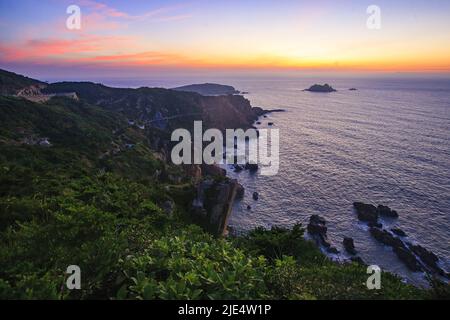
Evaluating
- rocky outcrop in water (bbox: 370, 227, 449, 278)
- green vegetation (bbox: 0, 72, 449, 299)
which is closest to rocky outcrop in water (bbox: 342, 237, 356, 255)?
rocky outcrop in water (bbox: 370, 227, 449, 278)

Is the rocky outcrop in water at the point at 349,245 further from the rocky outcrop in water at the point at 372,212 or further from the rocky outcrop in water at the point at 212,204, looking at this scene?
the rocky outcrop in water at the point at 212,204

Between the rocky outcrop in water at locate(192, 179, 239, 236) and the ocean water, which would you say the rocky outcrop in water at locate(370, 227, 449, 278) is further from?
the rocky outcrop in water at locate(192, 179, 239, 236)

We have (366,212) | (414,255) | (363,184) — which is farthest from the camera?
(363,184)

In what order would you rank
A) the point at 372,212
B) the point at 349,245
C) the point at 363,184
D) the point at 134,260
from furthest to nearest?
the point at 363,184
the point at 372,212
the point at 349,245
the point at 134,260

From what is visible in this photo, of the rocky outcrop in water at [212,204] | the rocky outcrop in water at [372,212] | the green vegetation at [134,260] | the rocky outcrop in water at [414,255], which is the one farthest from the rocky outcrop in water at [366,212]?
the green vegetation at [134,260]

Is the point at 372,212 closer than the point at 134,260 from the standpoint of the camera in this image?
No

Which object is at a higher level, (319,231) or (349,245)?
(319,231)

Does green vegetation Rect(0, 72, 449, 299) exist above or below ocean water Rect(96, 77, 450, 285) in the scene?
above

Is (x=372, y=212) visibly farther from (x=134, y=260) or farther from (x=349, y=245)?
(x=134, y=260)

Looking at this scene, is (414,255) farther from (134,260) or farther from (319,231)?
(134,260)

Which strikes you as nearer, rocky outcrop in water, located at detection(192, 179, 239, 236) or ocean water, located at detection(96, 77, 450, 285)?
rocky outcrop in water, located at detection(192, 179, 239, 236)

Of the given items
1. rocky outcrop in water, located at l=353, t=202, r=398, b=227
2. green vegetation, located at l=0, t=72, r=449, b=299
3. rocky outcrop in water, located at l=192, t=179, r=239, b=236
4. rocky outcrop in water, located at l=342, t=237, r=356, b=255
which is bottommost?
rocky outcrop in water, located at l=342, t=237, r=356, b=255

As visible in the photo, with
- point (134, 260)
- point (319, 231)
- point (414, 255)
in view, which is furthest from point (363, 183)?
point (134, 260)

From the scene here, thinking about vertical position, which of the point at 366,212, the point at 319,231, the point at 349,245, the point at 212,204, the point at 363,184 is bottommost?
the point at 349,245
